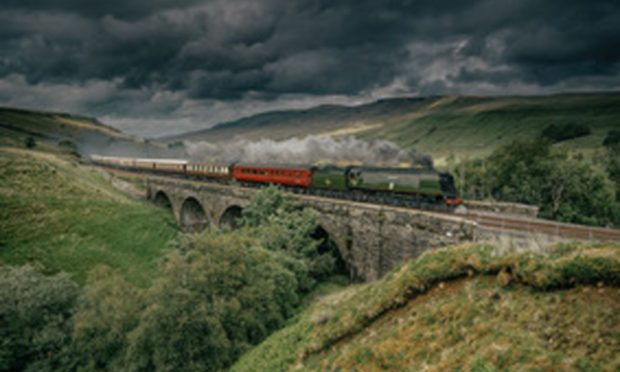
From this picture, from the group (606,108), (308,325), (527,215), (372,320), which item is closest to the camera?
(372,320)

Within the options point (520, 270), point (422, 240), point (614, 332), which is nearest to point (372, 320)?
point (520, 270)

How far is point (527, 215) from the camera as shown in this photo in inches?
1114

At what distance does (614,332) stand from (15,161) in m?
60.3

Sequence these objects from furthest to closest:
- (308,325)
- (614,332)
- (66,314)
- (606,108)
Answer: (606,108) < (66,314) < (308,325) < (614,332)

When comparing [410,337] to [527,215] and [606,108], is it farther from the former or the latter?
[606,108]

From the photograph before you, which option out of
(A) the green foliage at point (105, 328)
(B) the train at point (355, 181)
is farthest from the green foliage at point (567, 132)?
(A) the green foliage at point (105, 328)

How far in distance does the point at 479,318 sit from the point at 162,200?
51032mm

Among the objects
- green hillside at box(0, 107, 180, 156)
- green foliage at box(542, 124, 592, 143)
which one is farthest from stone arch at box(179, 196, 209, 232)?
green foliage at box(542, 124, 592, 143)

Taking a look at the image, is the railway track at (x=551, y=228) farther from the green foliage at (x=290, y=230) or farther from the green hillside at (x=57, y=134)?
the green hillside at (x=57, y=134)

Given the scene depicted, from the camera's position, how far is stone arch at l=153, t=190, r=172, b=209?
163 feet

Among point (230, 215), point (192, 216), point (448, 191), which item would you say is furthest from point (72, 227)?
point (448, 191)

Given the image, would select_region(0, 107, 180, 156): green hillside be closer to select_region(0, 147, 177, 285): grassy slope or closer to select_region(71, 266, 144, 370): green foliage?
select_region(0, 147, 177, 285): grassy slope

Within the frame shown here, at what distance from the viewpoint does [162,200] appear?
170 feet

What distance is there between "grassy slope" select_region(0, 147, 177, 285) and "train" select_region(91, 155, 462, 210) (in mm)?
10728
